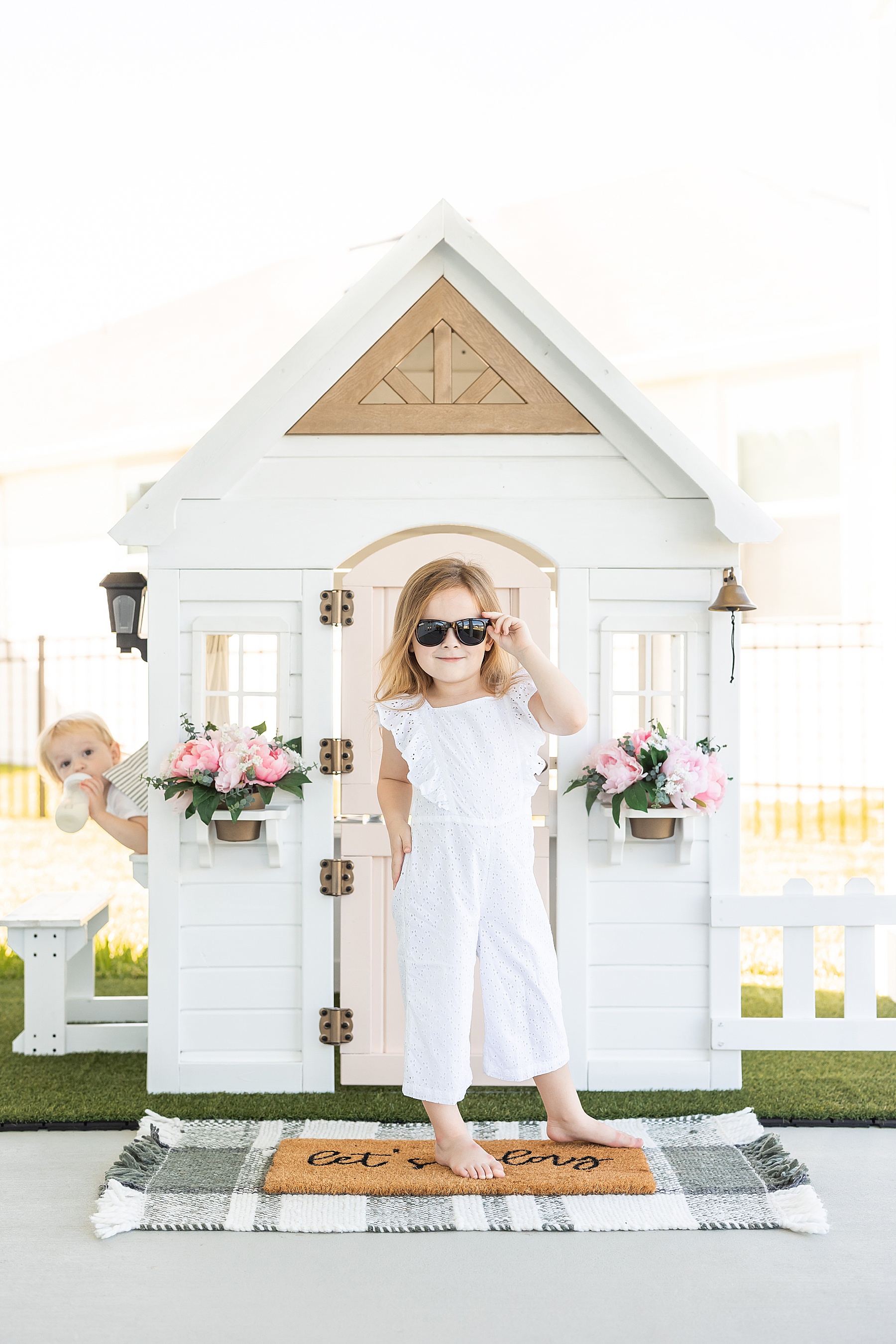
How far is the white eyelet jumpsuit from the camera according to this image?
3.31 m

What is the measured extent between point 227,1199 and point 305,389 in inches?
105

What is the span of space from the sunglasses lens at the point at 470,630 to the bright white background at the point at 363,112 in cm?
428

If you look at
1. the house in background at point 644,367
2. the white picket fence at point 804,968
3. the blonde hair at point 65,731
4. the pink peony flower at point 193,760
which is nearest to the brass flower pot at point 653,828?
the white picket fence at point 804,968

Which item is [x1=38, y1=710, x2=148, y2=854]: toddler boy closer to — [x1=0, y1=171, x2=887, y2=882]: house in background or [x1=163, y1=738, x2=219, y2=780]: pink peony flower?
[x1=163, y1=738, x2=219, y2=780]: pink peony flower

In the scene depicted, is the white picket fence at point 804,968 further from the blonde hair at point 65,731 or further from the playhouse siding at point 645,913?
the blonde hair at point 65,731

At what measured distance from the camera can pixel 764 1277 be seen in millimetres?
2758

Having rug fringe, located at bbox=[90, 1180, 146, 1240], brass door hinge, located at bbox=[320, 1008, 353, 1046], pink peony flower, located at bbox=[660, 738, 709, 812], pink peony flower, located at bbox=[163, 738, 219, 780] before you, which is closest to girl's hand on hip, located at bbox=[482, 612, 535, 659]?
pink peony flower, located at bbox=[660, 738, 709, 812]

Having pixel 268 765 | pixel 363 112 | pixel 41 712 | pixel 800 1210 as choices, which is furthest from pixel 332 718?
pixel 363 112

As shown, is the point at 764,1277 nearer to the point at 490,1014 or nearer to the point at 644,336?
the point at 490,1014

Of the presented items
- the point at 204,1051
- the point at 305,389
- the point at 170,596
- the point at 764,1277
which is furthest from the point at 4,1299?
the point at 305,389

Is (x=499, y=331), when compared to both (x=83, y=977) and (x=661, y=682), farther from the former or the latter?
(x=83, y=977)

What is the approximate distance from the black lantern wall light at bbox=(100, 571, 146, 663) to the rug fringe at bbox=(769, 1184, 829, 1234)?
2.82 metres

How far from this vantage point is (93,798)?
4.52 metres

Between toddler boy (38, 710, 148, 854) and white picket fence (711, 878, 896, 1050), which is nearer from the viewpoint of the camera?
white picket fence (711, 878, 896, 1050)
